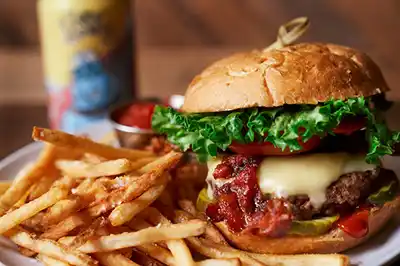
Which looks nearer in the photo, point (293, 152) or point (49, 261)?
point (49, 261)

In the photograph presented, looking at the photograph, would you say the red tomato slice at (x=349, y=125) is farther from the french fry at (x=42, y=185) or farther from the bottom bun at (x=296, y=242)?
the french fry at (x=42, y=185)

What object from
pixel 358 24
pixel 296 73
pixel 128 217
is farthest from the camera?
pixel 358 24

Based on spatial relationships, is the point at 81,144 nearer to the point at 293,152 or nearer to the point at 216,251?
the point at 216,251

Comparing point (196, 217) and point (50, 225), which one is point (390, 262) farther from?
point (50, 225)

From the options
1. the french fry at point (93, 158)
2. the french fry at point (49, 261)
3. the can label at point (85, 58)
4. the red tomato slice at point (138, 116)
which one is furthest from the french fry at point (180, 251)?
the can label at point (85, 58)

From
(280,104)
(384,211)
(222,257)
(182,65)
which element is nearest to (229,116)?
(280,104)

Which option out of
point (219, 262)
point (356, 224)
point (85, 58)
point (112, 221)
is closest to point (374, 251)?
point (356, 224)
